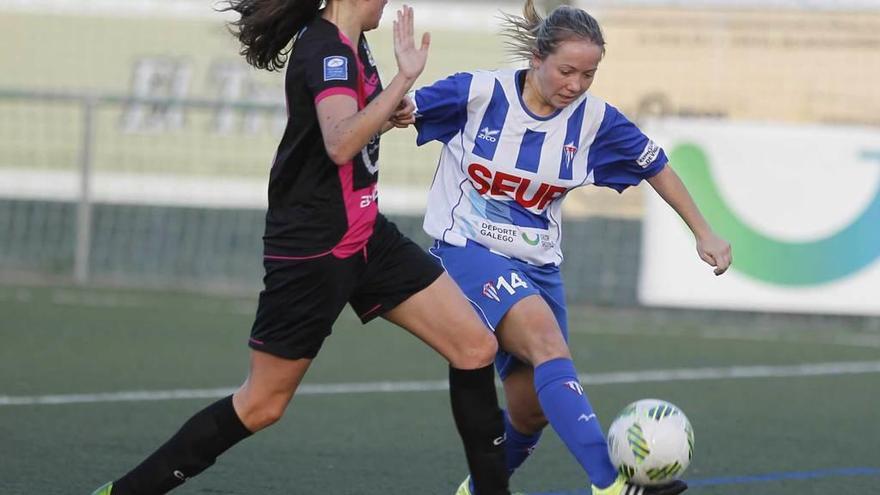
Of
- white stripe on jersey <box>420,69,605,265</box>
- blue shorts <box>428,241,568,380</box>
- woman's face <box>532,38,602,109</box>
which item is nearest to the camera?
woman's face <box>532,38,602,109</box>

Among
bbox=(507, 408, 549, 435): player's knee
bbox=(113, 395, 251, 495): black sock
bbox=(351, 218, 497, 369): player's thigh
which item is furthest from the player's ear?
bbox=(113, 395, 251, 495): black sock

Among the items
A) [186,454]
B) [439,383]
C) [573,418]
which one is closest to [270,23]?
[186,454]

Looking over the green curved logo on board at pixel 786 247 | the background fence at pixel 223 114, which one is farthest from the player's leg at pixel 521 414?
the background fence at pixel 223 114

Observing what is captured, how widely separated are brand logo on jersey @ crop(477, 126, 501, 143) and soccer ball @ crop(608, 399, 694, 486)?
1115mm

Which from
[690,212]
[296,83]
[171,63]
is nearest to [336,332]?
[690,212]

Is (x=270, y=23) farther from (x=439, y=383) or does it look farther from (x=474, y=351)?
(x=439, y=383)

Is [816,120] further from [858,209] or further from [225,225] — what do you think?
[225,225]

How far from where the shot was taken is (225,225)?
14.6 metres

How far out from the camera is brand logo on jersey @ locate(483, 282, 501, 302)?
5.30m

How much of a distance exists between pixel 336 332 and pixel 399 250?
236 inches

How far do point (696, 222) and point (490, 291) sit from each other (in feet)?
2.53

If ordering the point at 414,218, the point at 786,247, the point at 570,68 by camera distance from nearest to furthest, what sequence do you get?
the point at 570,68
the point at 786,247
the point at 414,218

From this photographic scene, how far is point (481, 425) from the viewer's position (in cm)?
505

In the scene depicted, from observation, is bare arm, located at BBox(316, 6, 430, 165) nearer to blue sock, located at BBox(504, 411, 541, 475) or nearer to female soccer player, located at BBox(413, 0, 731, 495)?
female soccer player, located at BBox(413, 0, 731, 495)
